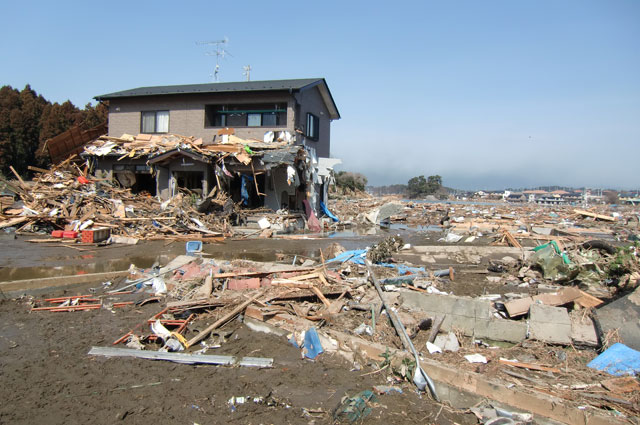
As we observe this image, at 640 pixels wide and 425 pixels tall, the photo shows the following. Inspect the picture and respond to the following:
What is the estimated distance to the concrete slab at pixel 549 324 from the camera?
19.5ft

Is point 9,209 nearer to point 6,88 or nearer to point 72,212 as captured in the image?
point 72,212

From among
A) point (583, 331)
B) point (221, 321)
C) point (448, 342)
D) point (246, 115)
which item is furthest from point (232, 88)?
point (583, 331)

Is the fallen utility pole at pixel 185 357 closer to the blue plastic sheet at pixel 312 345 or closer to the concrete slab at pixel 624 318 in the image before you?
the blue plastic sheet at pixel 312 345

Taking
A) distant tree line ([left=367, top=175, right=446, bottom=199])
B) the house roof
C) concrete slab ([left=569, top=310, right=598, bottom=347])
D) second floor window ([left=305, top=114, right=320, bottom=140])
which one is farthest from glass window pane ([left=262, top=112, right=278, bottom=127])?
distant tree line ([left=367, top=175, right=446, bottom=199])

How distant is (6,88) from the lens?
34.6 meters

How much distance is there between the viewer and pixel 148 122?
22375 millimetres

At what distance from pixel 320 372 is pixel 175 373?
5.90 feet

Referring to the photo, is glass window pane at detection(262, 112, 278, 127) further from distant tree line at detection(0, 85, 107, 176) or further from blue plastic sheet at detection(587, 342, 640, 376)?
distant tree line at detection(0, 85, 107, 176)

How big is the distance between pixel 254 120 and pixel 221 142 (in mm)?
2240

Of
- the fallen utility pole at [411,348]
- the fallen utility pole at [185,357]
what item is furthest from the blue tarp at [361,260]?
the fallen utility pole at [185,357]

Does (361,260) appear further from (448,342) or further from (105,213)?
(105,213)

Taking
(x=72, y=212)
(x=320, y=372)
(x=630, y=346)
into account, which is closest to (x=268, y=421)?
(x=320, y=372)

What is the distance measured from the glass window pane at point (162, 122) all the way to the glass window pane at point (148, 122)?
238 millimetres

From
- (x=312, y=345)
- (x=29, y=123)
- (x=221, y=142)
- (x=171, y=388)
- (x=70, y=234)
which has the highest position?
(x=29, y=123)
